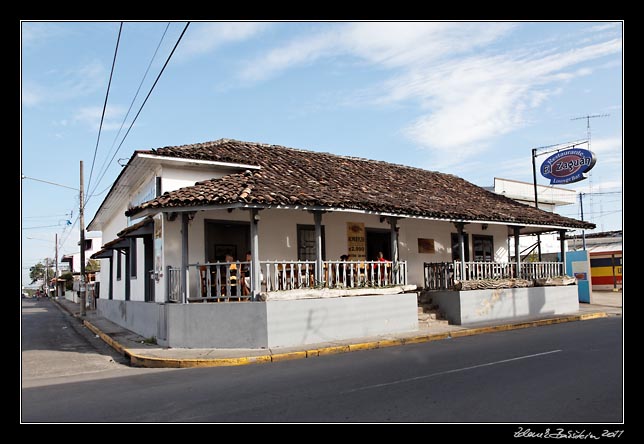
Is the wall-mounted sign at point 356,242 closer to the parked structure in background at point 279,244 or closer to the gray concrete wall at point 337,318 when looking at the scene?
the parked structure in background at point 279,244

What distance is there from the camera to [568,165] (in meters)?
21.9

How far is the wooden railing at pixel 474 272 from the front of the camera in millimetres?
17172

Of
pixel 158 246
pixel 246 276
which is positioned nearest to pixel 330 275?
pixel 246 276

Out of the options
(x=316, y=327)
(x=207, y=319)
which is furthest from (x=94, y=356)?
(x=316, y=327)

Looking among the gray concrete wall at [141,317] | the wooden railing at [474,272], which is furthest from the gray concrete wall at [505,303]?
the gray concrete wall at [141,317]

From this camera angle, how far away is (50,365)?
38.9 feet

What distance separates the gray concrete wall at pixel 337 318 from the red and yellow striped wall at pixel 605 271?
21.5 meters

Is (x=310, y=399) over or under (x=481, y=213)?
under

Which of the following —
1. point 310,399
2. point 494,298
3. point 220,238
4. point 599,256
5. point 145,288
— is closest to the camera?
point 310,399

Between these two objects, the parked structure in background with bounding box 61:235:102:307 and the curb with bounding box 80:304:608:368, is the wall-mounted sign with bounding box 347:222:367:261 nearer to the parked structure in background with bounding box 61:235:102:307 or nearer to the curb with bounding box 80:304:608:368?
the curb with bounding box 80:304:608:368

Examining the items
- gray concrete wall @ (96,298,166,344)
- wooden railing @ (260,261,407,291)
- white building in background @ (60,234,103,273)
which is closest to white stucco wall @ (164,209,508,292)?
gray concrete wall @ (96,298,166,344)

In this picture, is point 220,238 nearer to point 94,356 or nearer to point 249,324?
point 249,324

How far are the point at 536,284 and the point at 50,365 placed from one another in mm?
15054

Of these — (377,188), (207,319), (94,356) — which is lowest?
(94,356)
